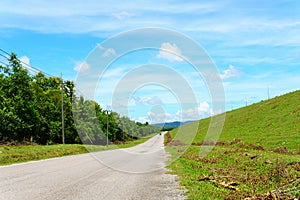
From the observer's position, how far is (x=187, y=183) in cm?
1246

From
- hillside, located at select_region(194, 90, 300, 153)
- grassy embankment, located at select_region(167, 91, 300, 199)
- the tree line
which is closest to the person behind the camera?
grassy embankment, located at select_region(167, 91, 300, 199)

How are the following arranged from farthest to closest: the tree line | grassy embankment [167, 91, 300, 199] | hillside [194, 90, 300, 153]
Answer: the tree line
hillside [194, 90, 300, 153]
grassy embankment [167, 91, 300, 199]

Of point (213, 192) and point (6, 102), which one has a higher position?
point (6, 102)

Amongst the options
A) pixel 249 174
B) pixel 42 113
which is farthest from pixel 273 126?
pixel 42 113

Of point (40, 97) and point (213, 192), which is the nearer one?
point (213, 192)

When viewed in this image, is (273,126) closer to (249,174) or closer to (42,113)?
(249,174)

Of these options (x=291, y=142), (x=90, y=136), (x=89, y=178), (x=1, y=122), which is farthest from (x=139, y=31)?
(x=90, y=136)

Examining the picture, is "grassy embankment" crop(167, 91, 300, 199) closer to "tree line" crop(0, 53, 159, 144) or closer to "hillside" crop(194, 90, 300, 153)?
"hillside" crop(194, 90, 300, 153)

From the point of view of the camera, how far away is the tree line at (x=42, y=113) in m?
45.2

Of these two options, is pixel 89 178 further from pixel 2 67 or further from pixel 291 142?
pixel 2 67

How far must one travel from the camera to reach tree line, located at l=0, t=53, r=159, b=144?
45.2 meters

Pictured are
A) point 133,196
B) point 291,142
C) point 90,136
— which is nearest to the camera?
point 133,196

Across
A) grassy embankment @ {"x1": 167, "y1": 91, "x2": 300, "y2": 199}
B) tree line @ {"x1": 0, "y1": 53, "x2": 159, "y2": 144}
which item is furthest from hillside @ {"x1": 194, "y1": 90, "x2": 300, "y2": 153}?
tree line @ {"x1": 0, "y1": 53, "x2": 159, "y2": 144}

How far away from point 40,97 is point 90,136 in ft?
47.1
